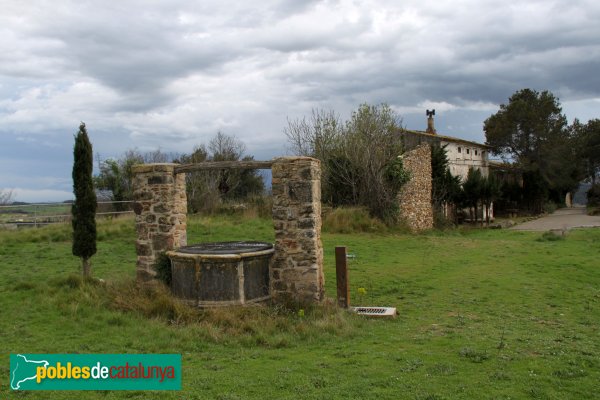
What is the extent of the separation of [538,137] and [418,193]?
29.8 m

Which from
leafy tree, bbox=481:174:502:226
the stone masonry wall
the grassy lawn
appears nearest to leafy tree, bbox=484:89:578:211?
leafy tree, bbox=481:174:502:226

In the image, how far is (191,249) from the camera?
10445 millimetres

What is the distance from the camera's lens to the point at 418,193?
1054 inches

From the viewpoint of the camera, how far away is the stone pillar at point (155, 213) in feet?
34.9

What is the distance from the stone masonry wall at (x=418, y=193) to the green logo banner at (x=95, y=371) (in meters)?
19.5

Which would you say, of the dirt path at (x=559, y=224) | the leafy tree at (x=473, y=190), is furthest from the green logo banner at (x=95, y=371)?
the leafy tree at (x=473, y=190)

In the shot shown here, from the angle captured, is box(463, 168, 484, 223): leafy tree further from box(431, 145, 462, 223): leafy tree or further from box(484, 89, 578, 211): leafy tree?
box(484, 89, 578, 211): leafy tree

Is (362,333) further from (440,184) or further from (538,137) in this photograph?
(538,137)

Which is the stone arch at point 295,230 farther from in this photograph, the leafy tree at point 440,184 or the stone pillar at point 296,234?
the leafy tree at point 440,184

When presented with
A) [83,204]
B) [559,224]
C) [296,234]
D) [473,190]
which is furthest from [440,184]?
[83,204]

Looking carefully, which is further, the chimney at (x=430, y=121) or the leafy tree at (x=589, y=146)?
the leafy tree at (x=589, y=146)

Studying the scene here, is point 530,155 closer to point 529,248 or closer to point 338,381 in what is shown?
point 529,248

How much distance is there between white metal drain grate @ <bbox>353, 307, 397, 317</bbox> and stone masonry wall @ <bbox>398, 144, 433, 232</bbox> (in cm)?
1547

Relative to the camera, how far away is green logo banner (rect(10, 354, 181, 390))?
19.9 ft
